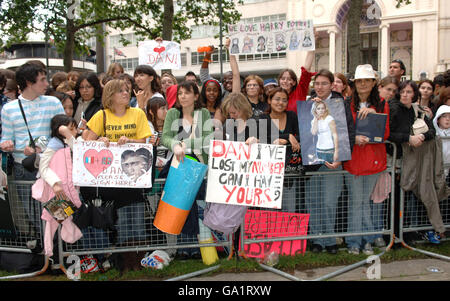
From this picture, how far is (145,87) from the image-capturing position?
507cm

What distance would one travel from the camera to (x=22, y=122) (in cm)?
405

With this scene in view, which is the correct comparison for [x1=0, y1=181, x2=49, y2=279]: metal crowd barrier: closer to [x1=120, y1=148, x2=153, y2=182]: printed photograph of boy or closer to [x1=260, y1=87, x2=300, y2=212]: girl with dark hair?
[x1=120, y1=148, x2=153, y2=182]: printed photograph of boy

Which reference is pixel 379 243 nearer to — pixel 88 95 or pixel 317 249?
pixel 317 249

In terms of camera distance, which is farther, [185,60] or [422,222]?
A: [185,60]

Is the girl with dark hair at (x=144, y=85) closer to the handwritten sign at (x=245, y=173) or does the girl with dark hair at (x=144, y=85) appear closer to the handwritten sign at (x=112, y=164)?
the handwritten sign at (x=112, y=164)

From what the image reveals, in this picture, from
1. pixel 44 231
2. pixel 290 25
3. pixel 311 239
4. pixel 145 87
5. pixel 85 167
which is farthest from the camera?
pixel 290 25

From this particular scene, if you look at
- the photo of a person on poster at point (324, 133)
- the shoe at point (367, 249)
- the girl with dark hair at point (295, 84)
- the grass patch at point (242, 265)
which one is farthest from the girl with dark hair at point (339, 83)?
the grass patch at point (242, 265)

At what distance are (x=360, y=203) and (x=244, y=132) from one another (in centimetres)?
166

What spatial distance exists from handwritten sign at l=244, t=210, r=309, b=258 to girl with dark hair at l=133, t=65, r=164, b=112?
2.05 metres

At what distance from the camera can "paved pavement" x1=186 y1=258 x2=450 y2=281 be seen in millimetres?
3936

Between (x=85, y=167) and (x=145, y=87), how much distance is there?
170 cm

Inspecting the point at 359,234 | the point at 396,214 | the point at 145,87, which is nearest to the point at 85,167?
the point at 145,87

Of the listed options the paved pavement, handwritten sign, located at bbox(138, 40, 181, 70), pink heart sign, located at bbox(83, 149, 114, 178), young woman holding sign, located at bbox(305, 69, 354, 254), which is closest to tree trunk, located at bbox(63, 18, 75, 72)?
handwritten sign, located at bbox(138, 40, 181, 70)

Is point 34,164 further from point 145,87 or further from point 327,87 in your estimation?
point 327,87
